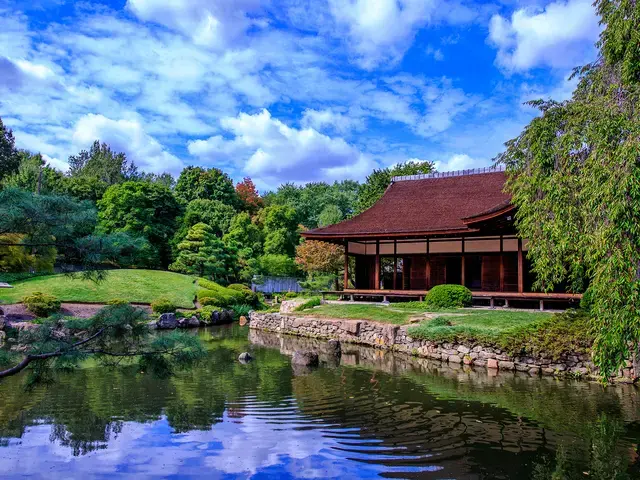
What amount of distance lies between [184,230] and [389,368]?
27.5m

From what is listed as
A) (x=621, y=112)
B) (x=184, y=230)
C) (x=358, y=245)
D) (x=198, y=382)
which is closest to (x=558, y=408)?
(x=621, y=112)

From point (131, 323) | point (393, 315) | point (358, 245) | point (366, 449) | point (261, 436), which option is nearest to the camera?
point (131, 323)

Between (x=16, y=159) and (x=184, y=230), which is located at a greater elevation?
(x=16, y=159)

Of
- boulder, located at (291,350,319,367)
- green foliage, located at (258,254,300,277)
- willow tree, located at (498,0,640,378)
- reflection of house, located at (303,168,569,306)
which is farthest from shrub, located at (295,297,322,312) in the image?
green foliage, located at (258,254,300,277)

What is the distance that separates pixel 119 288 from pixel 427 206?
17.2 meters

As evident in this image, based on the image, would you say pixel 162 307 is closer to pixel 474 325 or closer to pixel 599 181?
pixel 474 325

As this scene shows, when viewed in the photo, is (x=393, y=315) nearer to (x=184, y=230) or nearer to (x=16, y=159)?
(x=184, y=230)

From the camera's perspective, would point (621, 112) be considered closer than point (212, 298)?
Yes

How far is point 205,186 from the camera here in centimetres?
4525

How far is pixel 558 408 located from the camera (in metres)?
8.60

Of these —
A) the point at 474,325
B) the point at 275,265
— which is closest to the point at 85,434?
the point at 474,325

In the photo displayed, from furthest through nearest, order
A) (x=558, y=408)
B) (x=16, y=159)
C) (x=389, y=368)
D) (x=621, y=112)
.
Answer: (x=16, y=159) → (x=389, y=368) → (x=558, y=408) → (x=621, y=112)

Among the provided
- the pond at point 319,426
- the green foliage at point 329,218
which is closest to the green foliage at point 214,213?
the green foliage at point 329,218

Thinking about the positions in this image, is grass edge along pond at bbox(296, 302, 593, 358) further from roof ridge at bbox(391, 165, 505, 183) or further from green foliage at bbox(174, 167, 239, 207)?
Answer: green foliage at bbox(174, 167, 239, 207)
